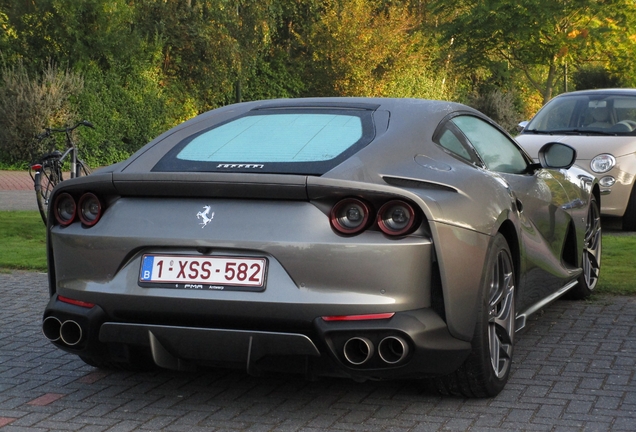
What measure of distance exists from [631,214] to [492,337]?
7106 mm

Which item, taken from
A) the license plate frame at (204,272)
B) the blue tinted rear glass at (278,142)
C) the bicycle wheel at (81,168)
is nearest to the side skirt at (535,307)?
the blue tinted rear glass at (278,142)

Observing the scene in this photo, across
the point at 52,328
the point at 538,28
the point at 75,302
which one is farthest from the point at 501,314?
the point at 538,28

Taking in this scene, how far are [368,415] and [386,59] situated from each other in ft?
128

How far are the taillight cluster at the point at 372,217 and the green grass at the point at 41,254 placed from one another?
393 cm

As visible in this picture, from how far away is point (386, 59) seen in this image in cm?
4269

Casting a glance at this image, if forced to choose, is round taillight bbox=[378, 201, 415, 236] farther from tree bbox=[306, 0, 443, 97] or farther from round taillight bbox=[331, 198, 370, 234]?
tree bbox=[306, 0, 443, 97]

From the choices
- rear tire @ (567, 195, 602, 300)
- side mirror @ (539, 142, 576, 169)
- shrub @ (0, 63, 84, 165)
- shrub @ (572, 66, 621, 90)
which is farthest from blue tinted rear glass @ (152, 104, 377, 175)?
shrub @ (572, 66, 621, 90)

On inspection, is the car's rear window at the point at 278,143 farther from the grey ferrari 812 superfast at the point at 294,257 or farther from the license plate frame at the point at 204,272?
the license plate frame at the point at 204,272

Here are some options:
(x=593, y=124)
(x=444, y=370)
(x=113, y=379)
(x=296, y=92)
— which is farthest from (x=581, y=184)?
(x=296, y=92)

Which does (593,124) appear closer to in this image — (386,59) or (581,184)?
(581,184)

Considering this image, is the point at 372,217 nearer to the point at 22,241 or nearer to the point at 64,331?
the point at 64,331

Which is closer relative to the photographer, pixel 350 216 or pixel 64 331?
pixel 350 216

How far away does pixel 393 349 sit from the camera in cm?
415

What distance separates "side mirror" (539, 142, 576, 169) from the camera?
6.20 m
